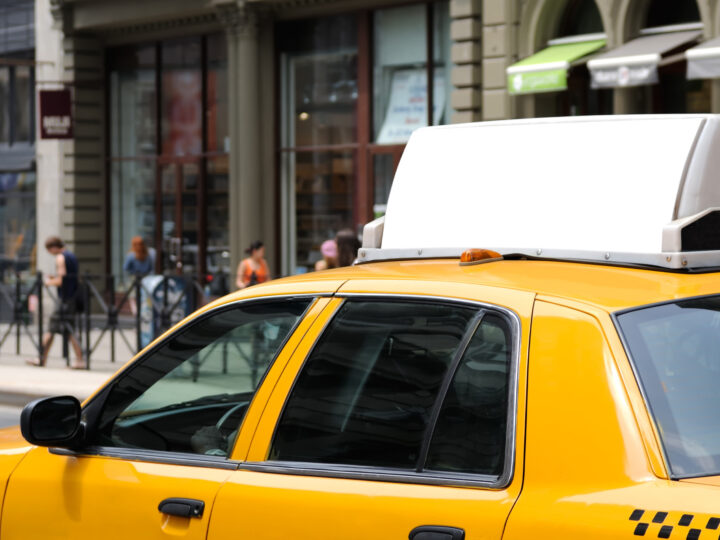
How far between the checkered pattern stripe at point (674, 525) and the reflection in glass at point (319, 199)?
61.3ft

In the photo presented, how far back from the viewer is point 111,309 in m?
16.8

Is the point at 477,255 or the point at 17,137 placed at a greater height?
the point at 17,137

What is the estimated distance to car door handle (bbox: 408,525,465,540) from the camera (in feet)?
9.98

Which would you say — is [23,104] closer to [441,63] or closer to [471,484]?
[441,63]

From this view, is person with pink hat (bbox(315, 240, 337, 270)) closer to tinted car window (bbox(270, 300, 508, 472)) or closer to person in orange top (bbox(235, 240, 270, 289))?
person in orange top (bbox(235, 240, 270, 289))

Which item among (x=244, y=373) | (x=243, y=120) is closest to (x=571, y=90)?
(x=243, y=120)

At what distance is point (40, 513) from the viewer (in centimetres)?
415

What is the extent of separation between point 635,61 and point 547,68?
153cm

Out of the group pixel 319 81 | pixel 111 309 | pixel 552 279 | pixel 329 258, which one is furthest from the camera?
pixel 319 81

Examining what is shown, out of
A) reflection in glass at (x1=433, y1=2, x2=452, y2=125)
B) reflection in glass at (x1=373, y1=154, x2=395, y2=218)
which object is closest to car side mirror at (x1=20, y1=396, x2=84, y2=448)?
reflection in glass at (x1=433, y1=2, x2=452, y2=125)

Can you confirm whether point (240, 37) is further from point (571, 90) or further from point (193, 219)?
point (571, 90)

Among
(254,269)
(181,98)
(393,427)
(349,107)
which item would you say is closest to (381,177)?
(349,107)

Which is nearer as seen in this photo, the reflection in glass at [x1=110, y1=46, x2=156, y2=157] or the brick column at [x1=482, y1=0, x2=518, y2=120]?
the brick column at [x1=482, y1=0, x2=518, y2=120]

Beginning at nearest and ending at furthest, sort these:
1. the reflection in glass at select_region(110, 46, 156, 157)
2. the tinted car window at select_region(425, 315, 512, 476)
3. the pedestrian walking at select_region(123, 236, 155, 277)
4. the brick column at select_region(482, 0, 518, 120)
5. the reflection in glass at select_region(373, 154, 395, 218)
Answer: the tinted car window at select_region(425, 315, 512, 476) → the brick column at select_region(482, 0, 518, 120) → the reflection in glass at select_region(373, 154, 395, 218) → the pedestrian walking at select_region(123, 236, 155, 277) → the reflection in glass at select_region(110, 46, 156, 157)
